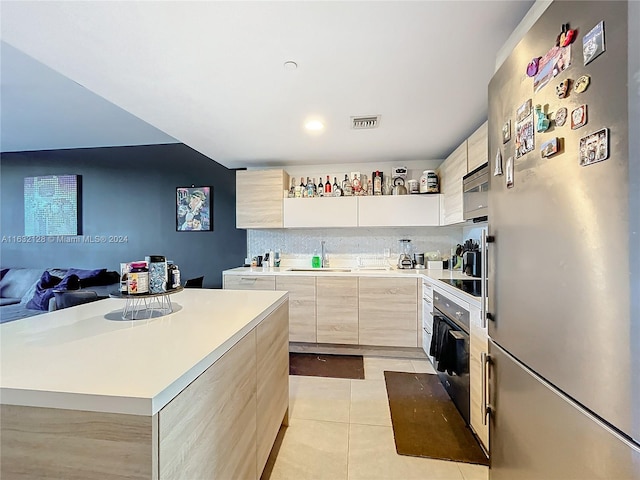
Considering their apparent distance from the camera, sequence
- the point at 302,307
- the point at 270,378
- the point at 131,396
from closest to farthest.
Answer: the point at 131,396 < the point at 270,378 < the point at 302,307

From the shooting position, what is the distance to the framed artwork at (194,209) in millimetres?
3844

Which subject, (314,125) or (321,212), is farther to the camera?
(321,212)

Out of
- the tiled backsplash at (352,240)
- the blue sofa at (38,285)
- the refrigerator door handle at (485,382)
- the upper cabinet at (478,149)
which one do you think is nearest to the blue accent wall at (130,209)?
the blue sofa at (38,285)

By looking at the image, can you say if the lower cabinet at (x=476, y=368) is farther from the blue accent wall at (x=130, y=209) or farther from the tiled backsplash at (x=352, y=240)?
the blue accent wall at (x=130, y=209)

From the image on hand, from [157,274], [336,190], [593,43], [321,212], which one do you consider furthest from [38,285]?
[593,43]

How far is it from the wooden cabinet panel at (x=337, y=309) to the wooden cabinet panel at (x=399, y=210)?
758mm

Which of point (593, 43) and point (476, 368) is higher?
point (593, 43)

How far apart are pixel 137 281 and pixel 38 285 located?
3.24m

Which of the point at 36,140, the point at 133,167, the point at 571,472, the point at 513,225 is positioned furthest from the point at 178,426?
the point at 36,140

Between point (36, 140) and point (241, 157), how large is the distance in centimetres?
295

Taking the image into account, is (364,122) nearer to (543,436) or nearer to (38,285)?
(543,436)

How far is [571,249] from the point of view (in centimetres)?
75

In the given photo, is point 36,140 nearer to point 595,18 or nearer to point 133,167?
point 133,167

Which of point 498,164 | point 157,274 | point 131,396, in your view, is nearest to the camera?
point 131,396
